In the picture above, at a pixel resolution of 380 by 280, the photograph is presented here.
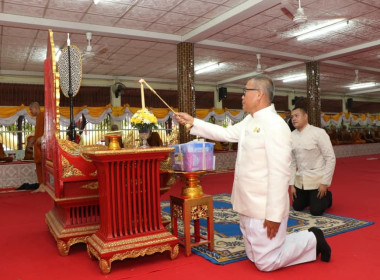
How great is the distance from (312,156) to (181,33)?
449cm

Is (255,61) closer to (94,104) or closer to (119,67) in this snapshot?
(119,67)

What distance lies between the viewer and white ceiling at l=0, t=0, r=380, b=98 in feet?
19.4

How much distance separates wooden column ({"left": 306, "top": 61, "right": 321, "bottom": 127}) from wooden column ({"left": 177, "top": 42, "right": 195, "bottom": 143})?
403cm

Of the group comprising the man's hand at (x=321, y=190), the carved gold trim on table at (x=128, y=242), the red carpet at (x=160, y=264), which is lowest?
the red carpet at (x=160, y=264)

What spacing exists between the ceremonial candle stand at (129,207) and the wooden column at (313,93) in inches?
330

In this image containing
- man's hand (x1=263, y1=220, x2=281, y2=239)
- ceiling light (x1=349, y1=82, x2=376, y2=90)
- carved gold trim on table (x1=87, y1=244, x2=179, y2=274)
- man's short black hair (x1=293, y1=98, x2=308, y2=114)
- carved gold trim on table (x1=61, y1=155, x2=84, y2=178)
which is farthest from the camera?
ceiling light (x1=349, y1=82, x2=376, y2=90)

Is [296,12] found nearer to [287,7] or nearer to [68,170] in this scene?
[287,7]

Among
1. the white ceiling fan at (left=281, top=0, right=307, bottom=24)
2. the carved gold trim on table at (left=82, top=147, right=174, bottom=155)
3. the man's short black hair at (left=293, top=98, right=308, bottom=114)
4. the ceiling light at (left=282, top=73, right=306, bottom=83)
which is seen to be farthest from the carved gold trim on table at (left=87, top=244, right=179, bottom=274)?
the ceiling light at (left=282, top=73, right=306, bottom=83)

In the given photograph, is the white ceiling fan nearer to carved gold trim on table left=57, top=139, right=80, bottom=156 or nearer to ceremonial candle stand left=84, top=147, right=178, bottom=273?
ceremonial candle stand left=84, top=147, right=178, bottom=273

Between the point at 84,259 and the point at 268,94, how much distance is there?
73.7 inches

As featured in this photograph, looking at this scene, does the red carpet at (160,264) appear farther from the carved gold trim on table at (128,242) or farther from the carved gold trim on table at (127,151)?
the carved gold trim on table at (127,151)

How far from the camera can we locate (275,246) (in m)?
2.33

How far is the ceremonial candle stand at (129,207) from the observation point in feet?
8.26

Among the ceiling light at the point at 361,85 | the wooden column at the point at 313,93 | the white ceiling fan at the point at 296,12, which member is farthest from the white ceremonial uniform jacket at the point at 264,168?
the ceiling light at the point at 361,85
